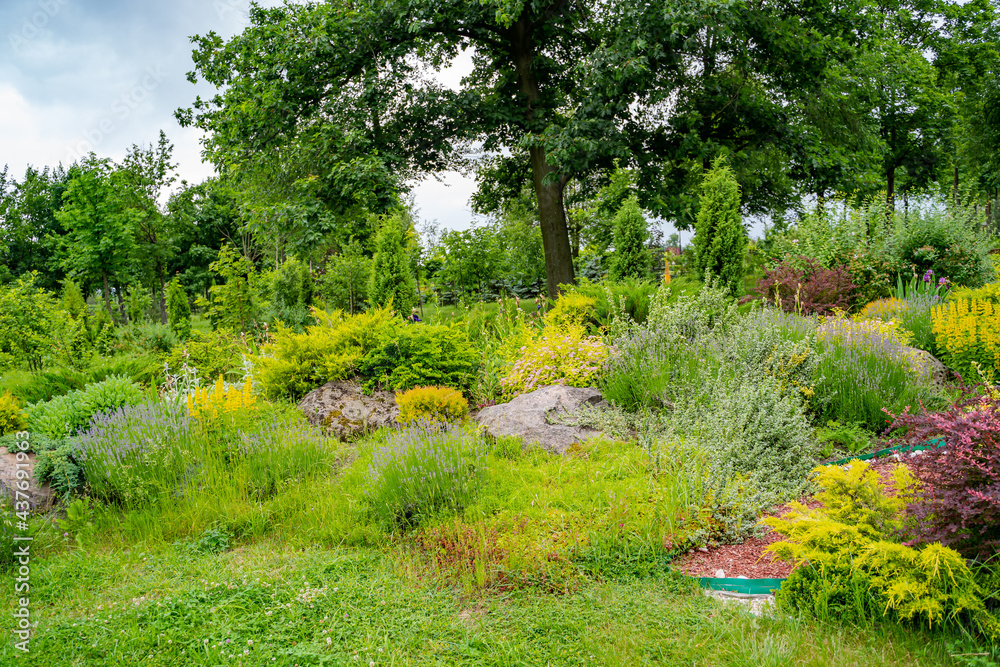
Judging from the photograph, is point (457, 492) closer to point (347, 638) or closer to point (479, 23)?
point (347, 638)

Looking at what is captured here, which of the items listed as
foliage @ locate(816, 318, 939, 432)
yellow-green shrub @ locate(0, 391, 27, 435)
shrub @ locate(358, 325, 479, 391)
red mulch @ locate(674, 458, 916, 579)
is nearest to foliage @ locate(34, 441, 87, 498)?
yellow-green shrub @ locate(0, 391, 27, 435)

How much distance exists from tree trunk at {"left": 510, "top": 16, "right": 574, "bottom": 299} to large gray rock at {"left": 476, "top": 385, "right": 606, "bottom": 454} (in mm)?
7013

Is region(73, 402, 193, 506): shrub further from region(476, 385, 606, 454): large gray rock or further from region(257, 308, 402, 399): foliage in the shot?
region(476, 385, 606, 454): large gray rock

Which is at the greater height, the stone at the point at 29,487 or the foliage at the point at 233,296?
the foliage at the point at 233,296

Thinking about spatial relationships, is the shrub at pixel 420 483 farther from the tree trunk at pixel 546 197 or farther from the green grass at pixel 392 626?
the tree trunk at pixel 546 197

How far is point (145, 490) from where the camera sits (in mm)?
4434

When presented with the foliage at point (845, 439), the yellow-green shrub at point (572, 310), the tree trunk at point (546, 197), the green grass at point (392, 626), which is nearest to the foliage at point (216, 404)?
the green grass at point (392, 626)

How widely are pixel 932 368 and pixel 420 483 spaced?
199 inches

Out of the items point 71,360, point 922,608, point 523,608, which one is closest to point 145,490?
point 523,608

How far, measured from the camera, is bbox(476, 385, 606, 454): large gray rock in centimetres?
501

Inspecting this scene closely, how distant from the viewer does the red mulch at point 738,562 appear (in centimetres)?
333

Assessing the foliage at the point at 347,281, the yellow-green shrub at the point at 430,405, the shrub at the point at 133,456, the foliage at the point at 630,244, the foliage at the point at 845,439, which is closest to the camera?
the shrub at the point at 133,456

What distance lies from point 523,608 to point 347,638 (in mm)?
853

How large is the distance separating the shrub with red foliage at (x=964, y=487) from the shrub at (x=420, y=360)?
4800 mm
